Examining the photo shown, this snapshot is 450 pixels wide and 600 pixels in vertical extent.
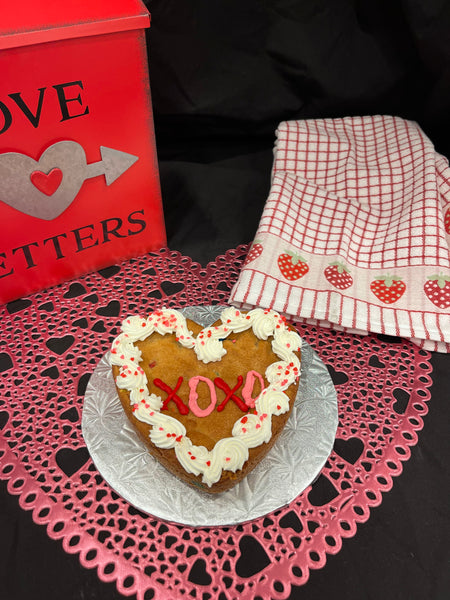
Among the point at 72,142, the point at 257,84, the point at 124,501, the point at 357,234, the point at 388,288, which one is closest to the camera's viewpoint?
the point at 124,501

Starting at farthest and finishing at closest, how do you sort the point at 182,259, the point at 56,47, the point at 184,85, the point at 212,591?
the point at 184,85
the point at 182,259
the point at 56,47
the point at 212,591

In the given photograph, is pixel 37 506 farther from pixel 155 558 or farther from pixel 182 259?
pixel 182 259

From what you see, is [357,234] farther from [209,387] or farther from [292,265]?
[209,387]

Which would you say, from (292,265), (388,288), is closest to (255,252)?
(292,265)

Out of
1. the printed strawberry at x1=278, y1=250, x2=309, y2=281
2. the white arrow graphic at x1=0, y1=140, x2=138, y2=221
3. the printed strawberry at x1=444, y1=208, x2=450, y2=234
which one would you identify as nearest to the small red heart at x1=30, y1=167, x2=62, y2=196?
the white arrow graphic at x1=0, y1=140, x2=138, y2=221

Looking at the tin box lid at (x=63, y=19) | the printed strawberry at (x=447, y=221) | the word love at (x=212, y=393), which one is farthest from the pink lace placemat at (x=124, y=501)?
the tin box lid at (x=63, y=19)

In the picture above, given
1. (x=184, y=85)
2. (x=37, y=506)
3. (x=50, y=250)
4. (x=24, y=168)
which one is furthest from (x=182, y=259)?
(x=37, y=506)

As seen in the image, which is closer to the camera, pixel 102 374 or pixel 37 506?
pixel 37 506

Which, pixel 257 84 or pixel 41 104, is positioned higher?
pixel 41 104
